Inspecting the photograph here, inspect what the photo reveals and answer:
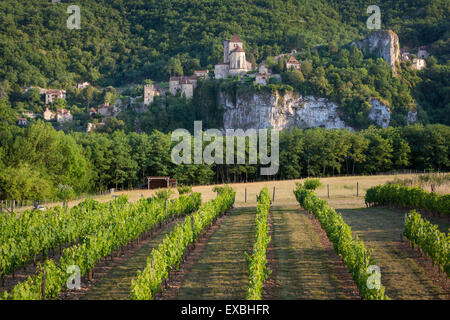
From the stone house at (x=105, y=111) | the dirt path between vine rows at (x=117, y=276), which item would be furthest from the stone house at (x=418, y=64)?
the dirt path between vine rows at (x=117, y=276)

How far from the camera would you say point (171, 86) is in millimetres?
143625

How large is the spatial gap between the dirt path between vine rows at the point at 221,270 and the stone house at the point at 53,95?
129m

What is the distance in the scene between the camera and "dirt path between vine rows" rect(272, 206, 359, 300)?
555 inches

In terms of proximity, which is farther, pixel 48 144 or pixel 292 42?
pixel 292 42

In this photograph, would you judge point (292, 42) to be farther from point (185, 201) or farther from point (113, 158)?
point (185, 201)

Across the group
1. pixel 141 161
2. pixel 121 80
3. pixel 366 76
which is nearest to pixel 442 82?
pixel 366 76

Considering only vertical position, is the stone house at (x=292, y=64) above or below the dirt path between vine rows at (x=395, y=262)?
above

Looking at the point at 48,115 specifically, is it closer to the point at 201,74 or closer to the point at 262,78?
the point at 201,74

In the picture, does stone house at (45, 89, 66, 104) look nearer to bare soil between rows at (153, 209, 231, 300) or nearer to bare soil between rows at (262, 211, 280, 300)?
bare soil between rows at (153, 209, 231, 300)

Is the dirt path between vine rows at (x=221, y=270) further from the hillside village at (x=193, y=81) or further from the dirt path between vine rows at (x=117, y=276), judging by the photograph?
the hillside village at (x=193, y=81)

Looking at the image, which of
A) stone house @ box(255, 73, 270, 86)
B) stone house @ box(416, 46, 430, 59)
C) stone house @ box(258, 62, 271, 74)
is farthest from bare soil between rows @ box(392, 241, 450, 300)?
stone house @ box(416, 46, 430, 59)

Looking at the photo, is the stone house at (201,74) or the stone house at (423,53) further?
the stone house at (423,53)

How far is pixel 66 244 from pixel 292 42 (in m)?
154

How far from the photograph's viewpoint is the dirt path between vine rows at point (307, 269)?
14.1 metres
